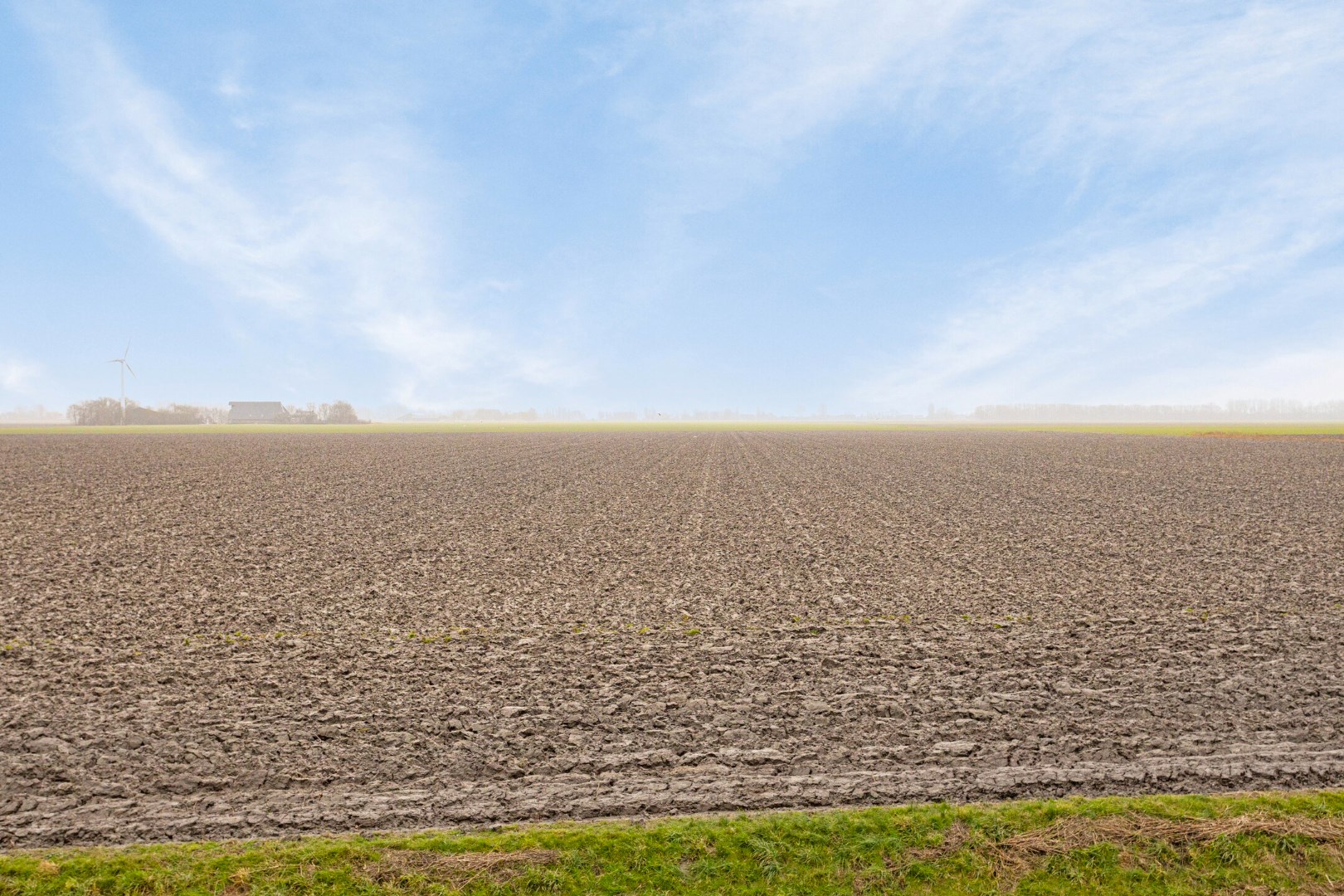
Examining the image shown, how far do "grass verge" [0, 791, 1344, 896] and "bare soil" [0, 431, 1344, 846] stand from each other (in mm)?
349

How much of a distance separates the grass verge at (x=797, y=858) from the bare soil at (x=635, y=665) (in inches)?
13.8

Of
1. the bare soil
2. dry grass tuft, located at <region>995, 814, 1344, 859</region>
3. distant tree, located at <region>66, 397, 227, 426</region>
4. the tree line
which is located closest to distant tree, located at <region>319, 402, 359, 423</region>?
the tree line

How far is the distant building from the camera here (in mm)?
170500

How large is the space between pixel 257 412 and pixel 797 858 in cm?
19355

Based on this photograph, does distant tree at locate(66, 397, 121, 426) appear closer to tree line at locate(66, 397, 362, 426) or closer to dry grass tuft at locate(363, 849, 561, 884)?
tree line at locate(66, 397, 362, 426)

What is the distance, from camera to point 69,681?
7.67m

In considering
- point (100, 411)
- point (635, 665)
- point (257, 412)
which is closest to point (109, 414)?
point (100, 411)

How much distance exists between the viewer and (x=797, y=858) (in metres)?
4.64

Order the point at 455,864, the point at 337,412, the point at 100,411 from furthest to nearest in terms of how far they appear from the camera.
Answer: the point at 337,412
the point at 100,411
the point at 455,864

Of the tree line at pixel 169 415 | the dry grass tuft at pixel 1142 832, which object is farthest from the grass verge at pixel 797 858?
the tree line at pixel 169 415

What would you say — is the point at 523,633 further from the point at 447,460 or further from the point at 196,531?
the point at 447,460

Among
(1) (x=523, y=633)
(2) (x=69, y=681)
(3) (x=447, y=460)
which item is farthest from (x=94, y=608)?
(3) (x=447, y=460)

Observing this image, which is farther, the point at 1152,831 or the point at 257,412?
the point at 257,412

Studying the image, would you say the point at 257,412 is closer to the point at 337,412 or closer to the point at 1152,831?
the point at 337,412
